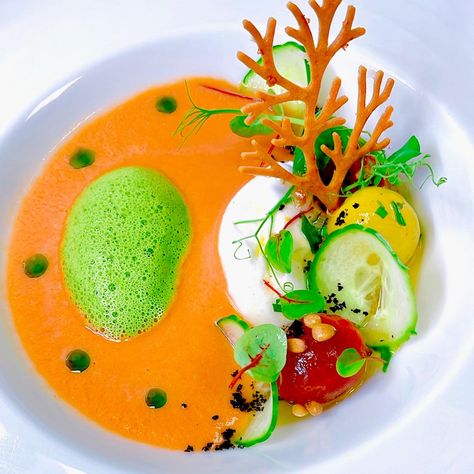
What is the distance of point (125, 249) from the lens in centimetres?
215

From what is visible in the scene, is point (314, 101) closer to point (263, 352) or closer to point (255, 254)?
point (255, 254)

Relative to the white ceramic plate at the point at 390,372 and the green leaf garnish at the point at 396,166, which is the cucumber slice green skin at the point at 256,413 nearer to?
the white ceramic plate at the point at 390,372

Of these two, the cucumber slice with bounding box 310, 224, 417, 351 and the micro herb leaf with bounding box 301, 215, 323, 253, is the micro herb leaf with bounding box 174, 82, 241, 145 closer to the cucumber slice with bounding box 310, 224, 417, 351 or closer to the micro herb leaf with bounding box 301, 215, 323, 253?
the micro herb leaf with bounding box 301, 215, 323, 253

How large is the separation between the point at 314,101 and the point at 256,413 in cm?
90

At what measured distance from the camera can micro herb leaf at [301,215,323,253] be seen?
2002 mm

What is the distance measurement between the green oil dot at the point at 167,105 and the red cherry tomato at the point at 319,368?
1.00m

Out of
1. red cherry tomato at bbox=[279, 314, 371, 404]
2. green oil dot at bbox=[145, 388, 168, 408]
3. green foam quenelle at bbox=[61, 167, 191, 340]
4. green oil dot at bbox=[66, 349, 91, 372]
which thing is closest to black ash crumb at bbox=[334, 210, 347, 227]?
red cherry tomato at bbox=[279, 314, 371, 404]

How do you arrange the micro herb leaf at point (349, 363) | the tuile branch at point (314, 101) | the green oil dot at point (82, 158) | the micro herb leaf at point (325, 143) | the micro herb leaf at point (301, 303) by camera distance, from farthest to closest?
the green oil dot at point (82, 158)
the micro herb leaf at point (325, 143)
the micro herb leaf at point (301, 303)
the micro herb leaf at point (349, 363)
the tuile branch at point (314, 101)

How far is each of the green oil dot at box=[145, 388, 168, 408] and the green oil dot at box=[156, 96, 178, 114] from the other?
3.31ft

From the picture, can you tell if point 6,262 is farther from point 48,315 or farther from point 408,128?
point 408,128

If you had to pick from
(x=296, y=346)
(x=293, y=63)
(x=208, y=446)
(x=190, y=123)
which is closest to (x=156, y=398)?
(x=208, y=446)

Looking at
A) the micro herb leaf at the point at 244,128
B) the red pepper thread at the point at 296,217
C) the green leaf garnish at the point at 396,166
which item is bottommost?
the red pepper thread at the point at 296,217

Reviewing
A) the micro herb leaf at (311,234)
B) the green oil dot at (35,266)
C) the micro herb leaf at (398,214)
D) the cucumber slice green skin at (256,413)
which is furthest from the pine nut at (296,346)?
the green oil dot at (35,266)

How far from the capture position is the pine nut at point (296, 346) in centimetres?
178
